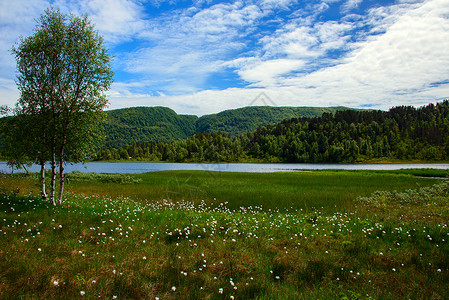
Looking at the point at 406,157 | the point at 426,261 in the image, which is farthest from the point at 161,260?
the point at 406,157

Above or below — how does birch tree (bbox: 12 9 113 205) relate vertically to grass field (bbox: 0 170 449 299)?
above

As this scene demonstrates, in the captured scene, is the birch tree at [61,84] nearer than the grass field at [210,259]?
No

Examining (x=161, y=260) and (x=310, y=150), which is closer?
(x=161, y=260)

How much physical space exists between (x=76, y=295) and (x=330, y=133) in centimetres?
20701

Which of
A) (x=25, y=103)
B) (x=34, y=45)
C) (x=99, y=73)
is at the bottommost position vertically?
(x=25, y=103)

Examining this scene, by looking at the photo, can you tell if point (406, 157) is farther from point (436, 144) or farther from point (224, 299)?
point (224, 299)

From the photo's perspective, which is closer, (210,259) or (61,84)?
(210,259)

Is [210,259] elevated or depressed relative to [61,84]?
depressed

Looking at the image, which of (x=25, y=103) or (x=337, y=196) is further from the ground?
(x=25, y=103)

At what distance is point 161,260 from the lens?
6.66 meters

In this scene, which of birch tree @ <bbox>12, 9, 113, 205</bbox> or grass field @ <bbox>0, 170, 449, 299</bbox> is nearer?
grass field @ <bbox>0, 170, 449, 299</bbox>

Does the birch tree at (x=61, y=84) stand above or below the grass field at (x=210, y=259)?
above

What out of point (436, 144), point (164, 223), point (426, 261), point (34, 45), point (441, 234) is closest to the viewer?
point (426, 261)

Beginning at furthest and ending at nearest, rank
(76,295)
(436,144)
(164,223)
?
(436,144)
(164,223)
(76,295)
